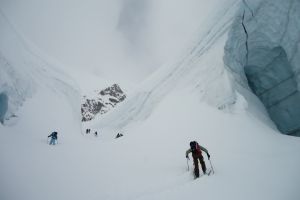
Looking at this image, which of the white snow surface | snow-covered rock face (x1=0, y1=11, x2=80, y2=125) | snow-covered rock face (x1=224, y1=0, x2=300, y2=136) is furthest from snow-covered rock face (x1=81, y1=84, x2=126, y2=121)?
snow-covered rock face (x1=224, y1=0, x2=300, y2=136)

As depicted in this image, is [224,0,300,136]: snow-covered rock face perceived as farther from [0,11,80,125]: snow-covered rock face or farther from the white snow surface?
[0,11,80,125]: snow-covered rock face

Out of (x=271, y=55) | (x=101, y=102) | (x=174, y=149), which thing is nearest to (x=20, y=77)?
(x=174, y=149)

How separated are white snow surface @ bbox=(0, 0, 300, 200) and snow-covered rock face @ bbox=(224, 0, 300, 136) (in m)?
1.62

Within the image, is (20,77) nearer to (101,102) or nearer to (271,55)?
(271,55)

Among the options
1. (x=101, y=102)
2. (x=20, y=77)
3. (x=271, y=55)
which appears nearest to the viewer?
(x=271, y=55)

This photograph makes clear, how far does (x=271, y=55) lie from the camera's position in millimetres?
17938

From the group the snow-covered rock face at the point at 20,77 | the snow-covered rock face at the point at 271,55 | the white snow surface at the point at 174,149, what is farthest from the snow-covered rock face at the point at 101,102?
the snow-covered rock face at the point at 271,55

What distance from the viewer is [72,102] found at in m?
36.8

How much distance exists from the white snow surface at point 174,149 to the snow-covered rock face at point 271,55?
5.31ft

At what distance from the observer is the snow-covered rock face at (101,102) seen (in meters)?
118

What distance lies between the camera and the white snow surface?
7.35 m

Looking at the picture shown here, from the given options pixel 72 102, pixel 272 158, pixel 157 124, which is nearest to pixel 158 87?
pixel 157 124

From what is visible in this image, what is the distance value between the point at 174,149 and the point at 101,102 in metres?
120

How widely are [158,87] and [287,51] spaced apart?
12.1 meters
